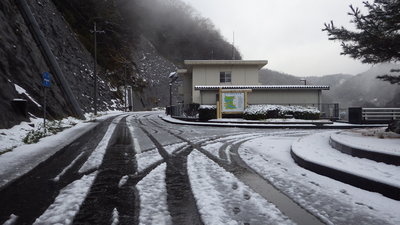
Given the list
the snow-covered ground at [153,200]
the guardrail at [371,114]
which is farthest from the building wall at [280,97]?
the snow-covered ground at [153,200]

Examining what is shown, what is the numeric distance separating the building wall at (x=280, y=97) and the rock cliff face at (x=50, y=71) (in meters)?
13.1

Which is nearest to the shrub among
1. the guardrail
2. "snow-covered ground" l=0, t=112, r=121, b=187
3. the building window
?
the building window

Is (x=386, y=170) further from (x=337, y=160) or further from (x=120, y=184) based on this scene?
(x=120, y=184)

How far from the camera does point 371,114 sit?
77.2 feet

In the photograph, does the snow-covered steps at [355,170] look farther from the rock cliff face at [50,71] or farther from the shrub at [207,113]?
the shrub at [207,113]

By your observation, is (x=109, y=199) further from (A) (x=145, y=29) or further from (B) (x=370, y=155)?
(A) (x=145, y=29)

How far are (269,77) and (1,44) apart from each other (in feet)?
431

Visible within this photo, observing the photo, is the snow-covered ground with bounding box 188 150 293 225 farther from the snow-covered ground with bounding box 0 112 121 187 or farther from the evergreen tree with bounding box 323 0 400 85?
the evergreen tree with bounding box 323 0 400 85

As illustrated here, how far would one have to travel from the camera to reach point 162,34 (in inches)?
4941

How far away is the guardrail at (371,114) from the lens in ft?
75.3

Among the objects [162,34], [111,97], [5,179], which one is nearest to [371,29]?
[5,179]

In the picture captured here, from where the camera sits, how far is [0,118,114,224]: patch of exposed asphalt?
152 inches

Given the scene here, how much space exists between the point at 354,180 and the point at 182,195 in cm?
307

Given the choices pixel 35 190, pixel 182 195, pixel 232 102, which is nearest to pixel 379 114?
pixel 232 102
